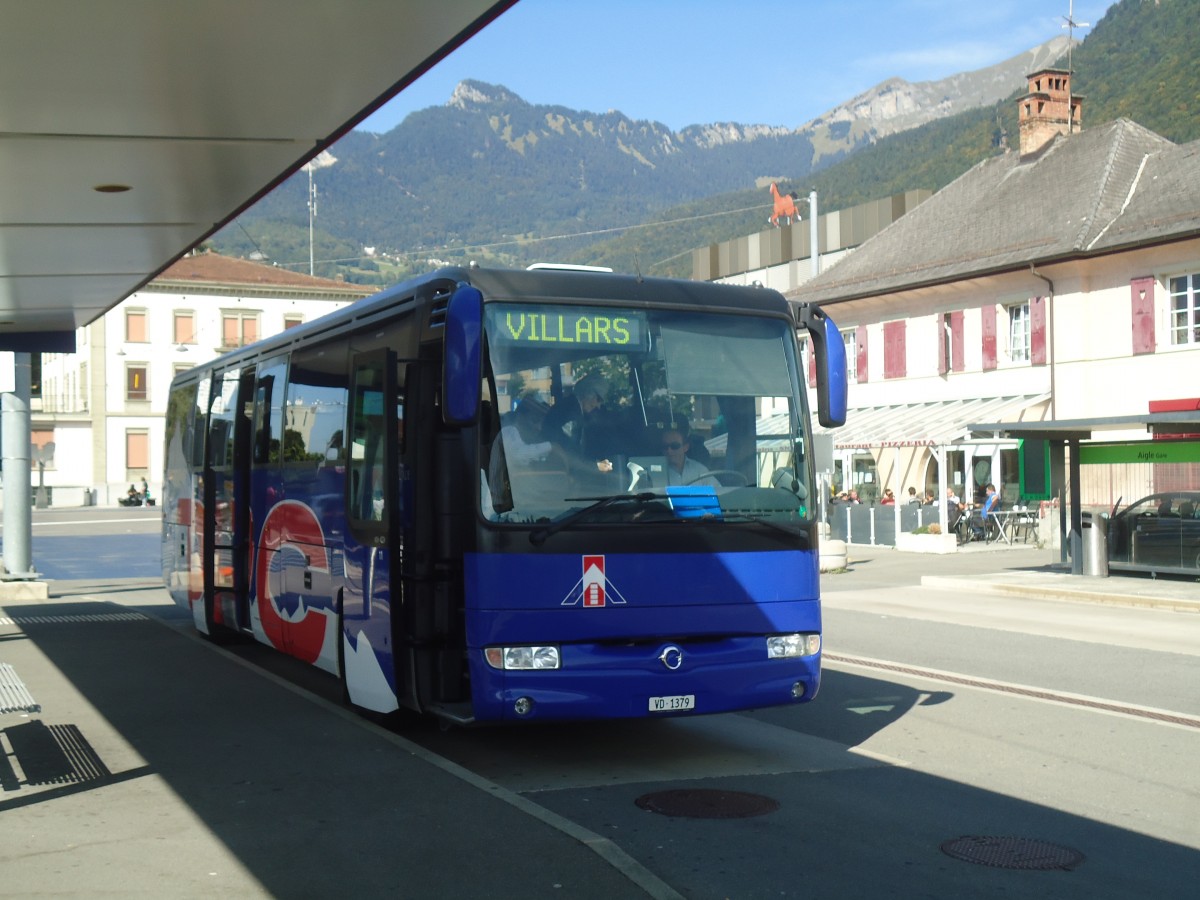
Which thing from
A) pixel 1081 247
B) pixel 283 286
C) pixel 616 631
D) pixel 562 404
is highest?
pixel 283 286

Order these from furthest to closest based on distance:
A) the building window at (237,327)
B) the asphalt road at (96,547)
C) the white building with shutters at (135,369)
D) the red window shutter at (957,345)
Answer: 1. the building window at (237,327)
2. the white building with shutters at (135,369)
3. the red window shutter at (957,345)
4. the asphalt road at (96,547)

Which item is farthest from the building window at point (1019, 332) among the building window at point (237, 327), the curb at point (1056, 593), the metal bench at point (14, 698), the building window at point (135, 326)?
the building window at point (135, 326)

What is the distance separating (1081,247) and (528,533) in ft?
100

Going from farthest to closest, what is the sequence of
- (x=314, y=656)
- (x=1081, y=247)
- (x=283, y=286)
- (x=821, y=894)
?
(x=283, y=286)
(x=1081, y=247)
(x=314, y=656)
(x=821, y=894)

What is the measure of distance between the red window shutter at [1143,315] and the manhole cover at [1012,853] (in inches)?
1159

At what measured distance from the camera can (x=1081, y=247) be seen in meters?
35.5

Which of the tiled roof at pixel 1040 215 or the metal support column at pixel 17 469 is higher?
the tiled roof at pixel 1040 215

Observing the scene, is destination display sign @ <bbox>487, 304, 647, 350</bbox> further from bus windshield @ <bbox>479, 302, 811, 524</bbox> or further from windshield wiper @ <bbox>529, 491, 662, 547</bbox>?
windshield wiper @ <bbox>529, 491, 662, 547</bbox>

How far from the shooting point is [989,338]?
129 feet

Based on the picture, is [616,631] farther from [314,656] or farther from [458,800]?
[314,656]

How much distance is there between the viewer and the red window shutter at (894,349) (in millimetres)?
42750

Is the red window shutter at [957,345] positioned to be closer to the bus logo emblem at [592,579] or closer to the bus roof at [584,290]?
the bus roof at [584,290]

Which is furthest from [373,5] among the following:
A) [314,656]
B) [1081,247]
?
[1081,247]

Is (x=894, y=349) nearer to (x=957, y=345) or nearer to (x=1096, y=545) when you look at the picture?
(x=957, y=345)
